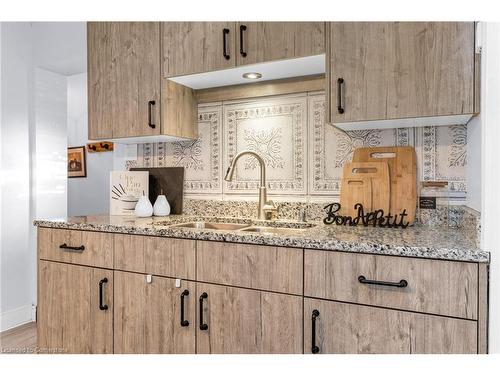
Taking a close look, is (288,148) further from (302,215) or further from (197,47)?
(197,47)

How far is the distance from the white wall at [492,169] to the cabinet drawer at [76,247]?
159cm

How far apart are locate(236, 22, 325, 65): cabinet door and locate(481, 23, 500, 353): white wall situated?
2.35 ft

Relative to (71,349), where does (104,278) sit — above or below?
above

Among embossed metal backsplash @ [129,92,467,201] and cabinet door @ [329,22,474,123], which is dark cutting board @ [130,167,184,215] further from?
cabinet door @ [329,22,474,123]

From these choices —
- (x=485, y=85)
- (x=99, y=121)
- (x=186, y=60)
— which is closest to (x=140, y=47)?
(x=186, y=60)

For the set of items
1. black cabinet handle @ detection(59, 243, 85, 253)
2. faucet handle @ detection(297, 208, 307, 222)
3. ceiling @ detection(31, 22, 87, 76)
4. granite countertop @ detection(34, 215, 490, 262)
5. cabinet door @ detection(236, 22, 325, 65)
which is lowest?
black cabinet handle @ detection(59, 243, 85, 253)

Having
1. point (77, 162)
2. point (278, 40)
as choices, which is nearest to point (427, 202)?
point (278, 40)

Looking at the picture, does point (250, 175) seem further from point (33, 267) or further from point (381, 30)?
point (33, 267)

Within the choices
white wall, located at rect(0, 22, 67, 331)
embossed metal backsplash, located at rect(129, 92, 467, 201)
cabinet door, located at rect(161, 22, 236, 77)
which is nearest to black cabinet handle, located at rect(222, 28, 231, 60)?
cabinet door, located at rect(161, 22, 236, 77)

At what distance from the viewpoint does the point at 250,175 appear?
7.21 ft

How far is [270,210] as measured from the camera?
2.04m

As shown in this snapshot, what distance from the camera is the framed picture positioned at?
479 centimetres

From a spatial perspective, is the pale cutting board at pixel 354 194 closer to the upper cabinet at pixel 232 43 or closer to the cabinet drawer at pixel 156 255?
the upper cabinet at pixel 232 43

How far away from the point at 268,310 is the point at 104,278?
91 centimetres
